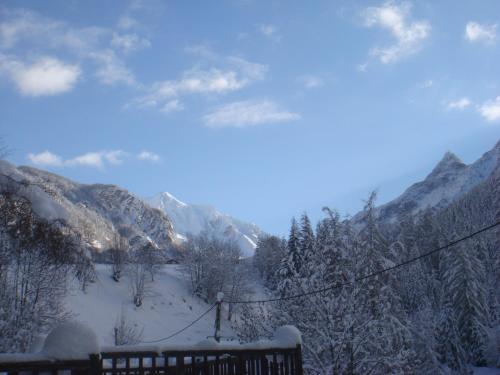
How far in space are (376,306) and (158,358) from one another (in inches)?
625

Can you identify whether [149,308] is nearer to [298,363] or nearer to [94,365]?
[298,363]

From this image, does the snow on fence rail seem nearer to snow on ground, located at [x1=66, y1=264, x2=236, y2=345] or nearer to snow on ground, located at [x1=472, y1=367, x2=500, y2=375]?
snow on ground, located at [x1=66, y1=264, x2=236, y2=345]

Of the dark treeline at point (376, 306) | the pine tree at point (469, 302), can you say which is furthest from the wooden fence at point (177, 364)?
the pine tree at point (469, 302)

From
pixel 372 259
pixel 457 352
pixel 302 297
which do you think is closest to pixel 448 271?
pixel 457 352

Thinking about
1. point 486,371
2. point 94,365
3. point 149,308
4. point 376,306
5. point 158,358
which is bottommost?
point 486,371

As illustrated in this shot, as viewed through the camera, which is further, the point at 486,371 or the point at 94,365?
the point at 486,371

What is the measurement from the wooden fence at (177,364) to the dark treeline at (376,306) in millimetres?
8426

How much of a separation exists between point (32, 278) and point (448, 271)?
2915cm

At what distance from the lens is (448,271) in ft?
121

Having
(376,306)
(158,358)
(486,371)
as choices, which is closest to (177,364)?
(158,358)

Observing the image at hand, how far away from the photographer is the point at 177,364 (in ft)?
17.1

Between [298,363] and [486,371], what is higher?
[298,363]

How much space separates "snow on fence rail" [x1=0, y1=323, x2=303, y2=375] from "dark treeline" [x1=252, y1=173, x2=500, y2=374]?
8360 mm

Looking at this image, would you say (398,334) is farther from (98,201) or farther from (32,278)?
(98,201)
